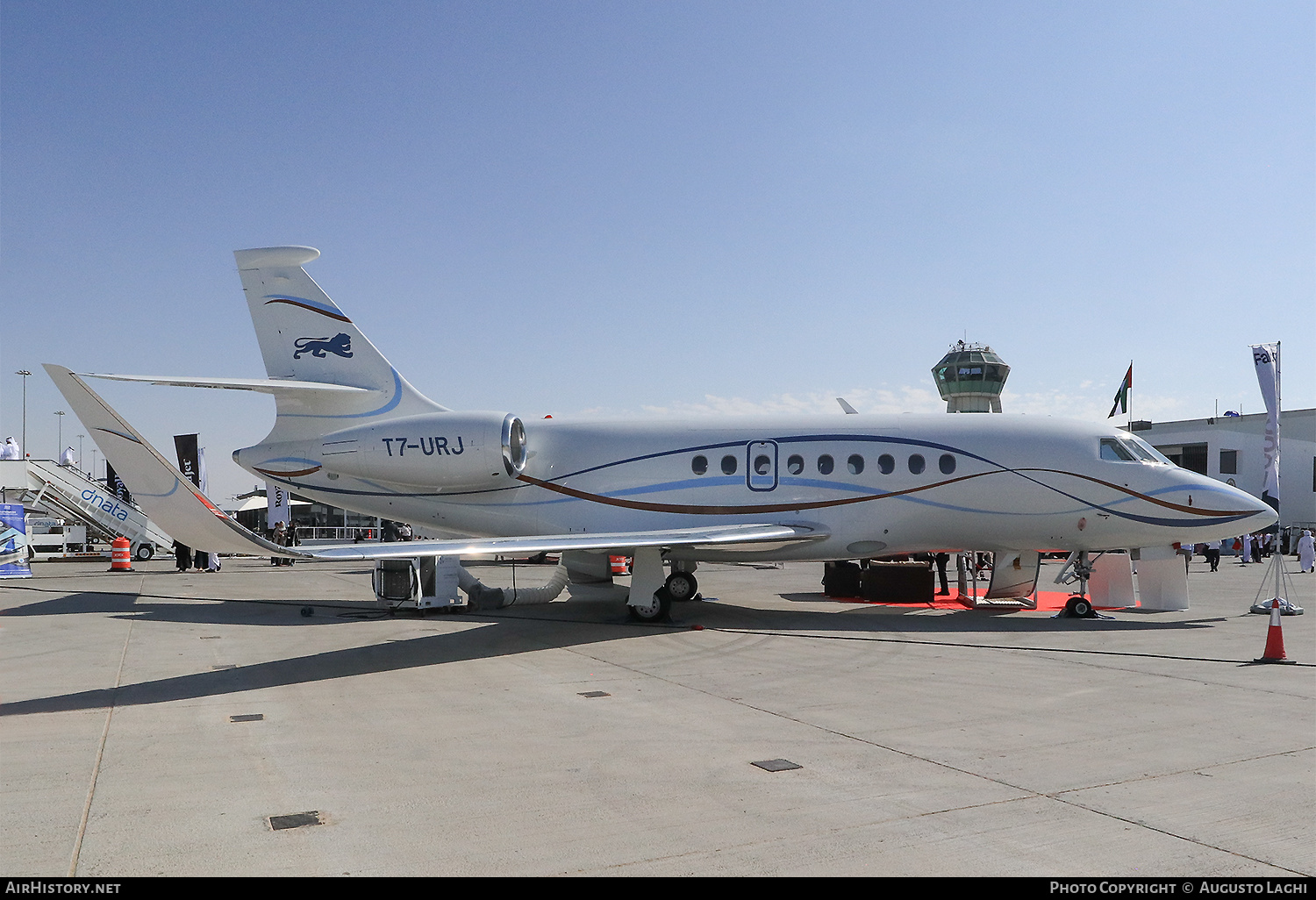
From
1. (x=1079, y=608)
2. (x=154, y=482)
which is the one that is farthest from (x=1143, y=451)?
(x=154, y=482)

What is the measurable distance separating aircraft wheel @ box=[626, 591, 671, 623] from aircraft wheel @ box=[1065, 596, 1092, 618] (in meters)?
6.97

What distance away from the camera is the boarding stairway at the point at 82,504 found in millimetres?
34906

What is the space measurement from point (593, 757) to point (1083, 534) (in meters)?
12.2

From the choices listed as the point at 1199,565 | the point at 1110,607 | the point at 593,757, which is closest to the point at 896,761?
the point at 593,757

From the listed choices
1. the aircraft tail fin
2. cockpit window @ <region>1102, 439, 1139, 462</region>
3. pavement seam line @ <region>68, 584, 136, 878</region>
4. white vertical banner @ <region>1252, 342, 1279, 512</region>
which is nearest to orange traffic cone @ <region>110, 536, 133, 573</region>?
the aircraft tail fin

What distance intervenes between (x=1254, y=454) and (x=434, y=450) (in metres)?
57.6

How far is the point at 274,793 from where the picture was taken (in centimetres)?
577

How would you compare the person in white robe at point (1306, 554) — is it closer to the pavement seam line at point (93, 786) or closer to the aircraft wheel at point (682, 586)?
the aircraft wheel at point (682, 586)

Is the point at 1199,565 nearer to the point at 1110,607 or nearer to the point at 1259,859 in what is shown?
the point at 1110,607

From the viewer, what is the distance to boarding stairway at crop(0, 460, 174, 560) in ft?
115

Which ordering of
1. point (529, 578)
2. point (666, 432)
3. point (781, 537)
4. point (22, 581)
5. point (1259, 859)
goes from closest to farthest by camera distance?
1. point (1259, 859)
2. point (781, 537)
3. point (666, 432)
4. point (22, 581)
5. point (529, 578)

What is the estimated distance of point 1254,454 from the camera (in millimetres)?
57094

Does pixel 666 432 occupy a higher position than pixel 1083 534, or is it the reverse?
pixel 666 432

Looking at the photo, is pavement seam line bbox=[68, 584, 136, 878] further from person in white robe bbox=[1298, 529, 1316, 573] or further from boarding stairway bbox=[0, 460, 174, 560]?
person in white robe bbox=[1298, 529, 1316, 573]
